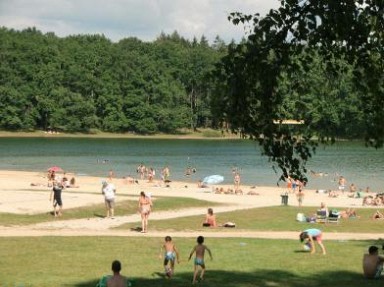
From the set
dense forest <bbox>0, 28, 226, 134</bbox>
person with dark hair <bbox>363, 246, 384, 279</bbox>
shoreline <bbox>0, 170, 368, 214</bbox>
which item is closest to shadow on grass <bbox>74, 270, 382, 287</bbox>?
person with dark hair <bbox>363, 246, 384, 279</bbox>

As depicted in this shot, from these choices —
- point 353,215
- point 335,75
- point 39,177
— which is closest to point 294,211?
point 353,215

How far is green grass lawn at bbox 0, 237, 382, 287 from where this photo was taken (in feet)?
51.3

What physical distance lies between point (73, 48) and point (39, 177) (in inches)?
3875

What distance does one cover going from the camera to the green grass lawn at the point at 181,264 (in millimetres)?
15625

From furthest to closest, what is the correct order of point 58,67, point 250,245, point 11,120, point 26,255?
point 58,67
point 11,120
point 250,245
point 26,255

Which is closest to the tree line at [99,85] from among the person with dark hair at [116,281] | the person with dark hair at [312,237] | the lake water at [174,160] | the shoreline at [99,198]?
the lake water at [174,160]

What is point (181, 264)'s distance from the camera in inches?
718

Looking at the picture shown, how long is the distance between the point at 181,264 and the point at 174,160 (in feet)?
235

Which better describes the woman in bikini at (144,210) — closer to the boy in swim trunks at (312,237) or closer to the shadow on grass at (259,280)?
the boy in swim trunks at (312,237)

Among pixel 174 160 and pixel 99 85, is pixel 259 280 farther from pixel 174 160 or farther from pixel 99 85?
pixel 99 85

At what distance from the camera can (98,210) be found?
1228 inches

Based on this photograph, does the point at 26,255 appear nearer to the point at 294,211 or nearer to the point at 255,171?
the point at 294,211

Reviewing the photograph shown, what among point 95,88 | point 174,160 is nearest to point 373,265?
point 174,160

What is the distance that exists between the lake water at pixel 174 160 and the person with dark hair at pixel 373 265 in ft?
141
